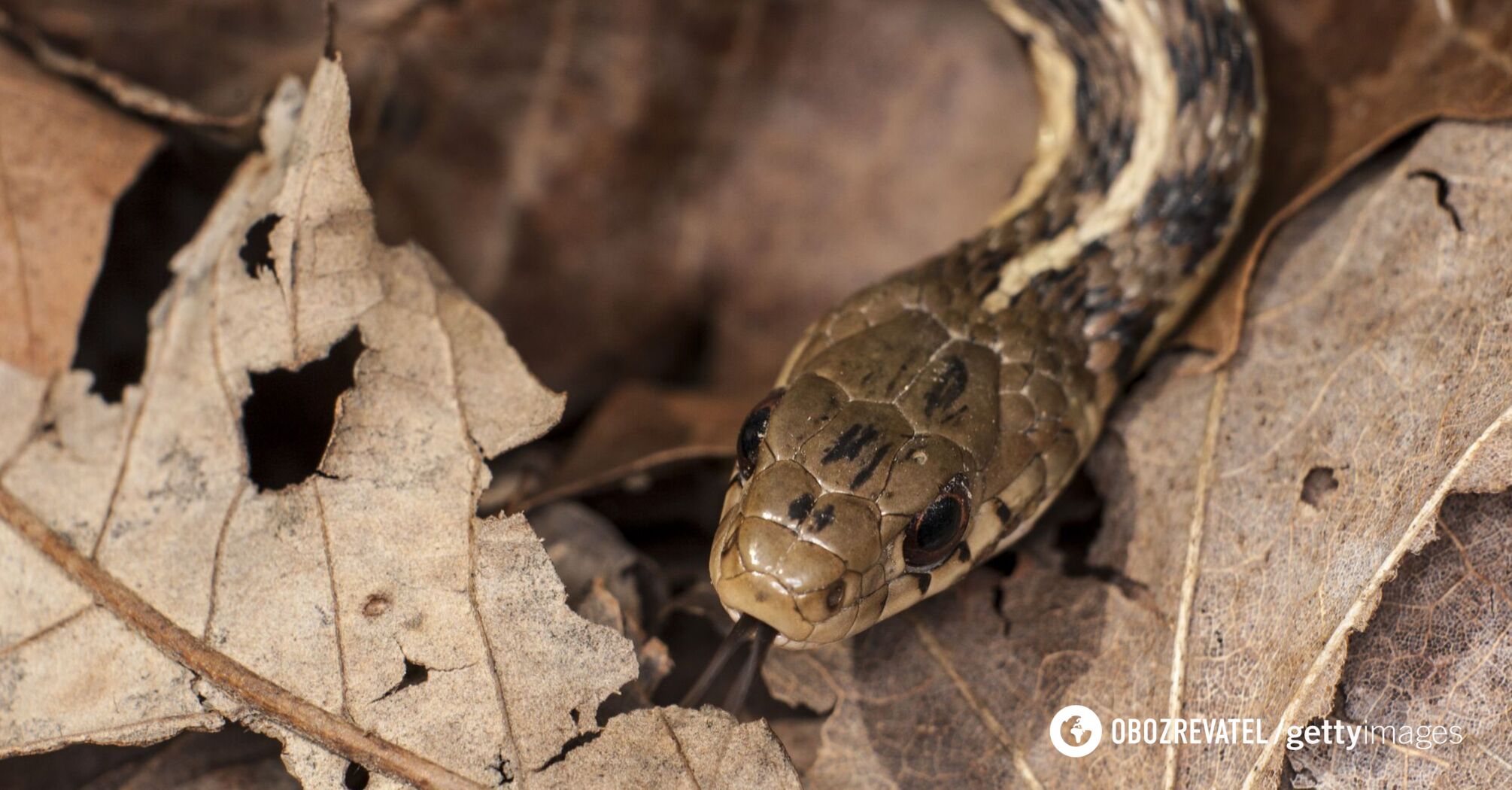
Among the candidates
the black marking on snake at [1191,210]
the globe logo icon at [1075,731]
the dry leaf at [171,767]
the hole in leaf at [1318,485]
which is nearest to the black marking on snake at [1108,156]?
the black marking on snake at [1191,210]

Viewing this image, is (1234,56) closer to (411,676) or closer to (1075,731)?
(1075,731)

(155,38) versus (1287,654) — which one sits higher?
(155,38)

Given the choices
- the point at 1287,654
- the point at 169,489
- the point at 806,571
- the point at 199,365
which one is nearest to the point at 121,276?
the point at 199,365

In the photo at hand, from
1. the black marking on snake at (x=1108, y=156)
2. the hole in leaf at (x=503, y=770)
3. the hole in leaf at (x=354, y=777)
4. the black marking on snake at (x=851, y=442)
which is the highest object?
the black marking on snake at (x=1108, y=156)

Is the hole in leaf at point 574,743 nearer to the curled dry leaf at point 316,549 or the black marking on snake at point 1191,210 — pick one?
the curled dry leaf at point 316,549

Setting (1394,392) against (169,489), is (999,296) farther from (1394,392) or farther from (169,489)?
(169,489)
